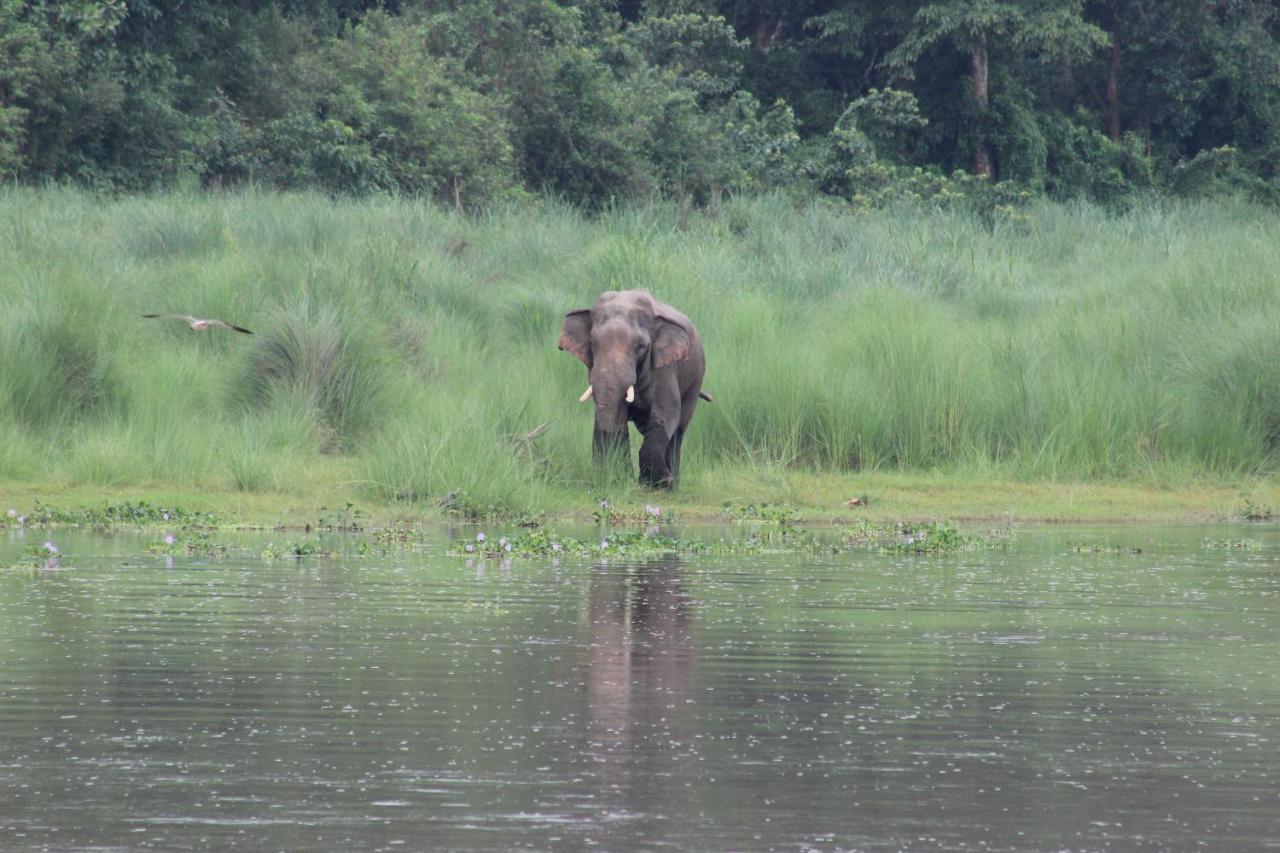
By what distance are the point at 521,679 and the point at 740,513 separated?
24.0ft

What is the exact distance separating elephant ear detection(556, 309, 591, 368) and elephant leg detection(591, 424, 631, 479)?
605 mm

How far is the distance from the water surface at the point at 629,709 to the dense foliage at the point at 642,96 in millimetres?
14604

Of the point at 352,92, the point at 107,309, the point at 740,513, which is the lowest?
the point at 740,513

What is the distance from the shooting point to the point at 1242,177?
34938 mm

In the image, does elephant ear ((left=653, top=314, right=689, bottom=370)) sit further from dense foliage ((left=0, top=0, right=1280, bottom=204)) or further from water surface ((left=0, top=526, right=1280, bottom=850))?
dense foliage ((left=0, top=0, right=1280, bottom=204))

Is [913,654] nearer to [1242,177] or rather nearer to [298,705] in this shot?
[298,705]

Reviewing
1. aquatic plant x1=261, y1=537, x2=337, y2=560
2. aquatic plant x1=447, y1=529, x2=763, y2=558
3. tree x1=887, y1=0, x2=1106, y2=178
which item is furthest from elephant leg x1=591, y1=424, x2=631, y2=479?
tree x1=887, y1=0, x2=1106, y2=178

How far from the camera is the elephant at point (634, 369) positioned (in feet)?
48.8

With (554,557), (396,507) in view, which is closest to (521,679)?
(554,557)

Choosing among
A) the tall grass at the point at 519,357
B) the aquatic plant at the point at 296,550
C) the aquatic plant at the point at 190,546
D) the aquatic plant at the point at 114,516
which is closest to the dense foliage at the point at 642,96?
the tall grass at the point at 519,357

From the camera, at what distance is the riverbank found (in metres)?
13.8

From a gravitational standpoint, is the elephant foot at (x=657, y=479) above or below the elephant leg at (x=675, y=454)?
below

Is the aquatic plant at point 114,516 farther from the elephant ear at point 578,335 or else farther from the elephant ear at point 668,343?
the elephant ear at point 668,343

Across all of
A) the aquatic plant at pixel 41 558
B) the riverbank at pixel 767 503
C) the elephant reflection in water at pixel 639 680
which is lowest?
the riverbank at pixel 767 503
